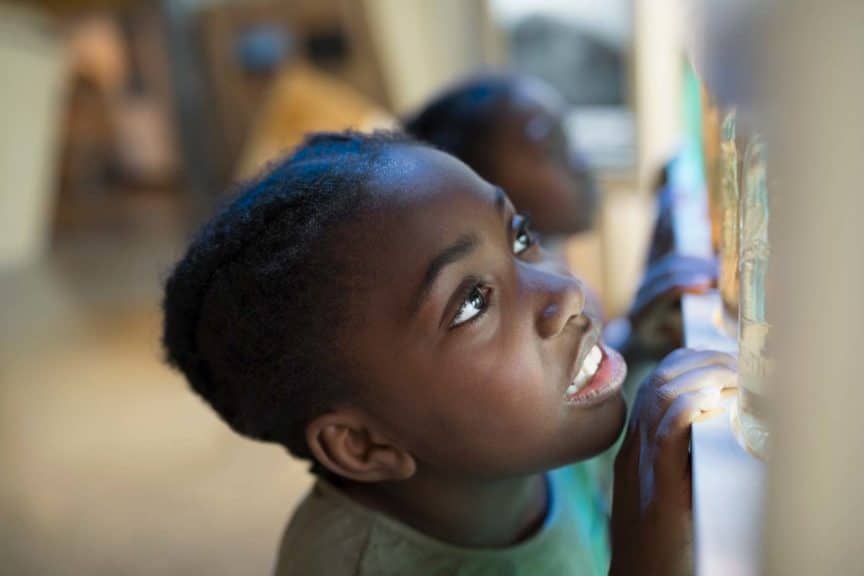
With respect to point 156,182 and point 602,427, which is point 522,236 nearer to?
point 602,427

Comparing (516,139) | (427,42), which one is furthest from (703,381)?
(427,42)

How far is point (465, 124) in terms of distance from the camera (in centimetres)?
132

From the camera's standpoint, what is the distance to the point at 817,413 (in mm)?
267

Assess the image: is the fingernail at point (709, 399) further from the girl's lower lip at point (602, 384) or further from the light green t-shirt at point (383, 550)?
the light green t-shirt at point (383, 550)

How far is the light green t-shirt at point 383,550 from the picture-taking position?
A: 65 centimetres

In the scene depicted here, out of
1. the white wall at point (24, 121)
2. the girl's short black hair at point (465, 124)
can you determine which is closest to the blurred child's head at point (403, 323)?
the girl's short black hair at point (465, 124)

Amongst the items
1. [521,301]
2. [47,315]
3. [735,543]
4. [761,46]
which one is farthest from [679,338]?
[47,315]

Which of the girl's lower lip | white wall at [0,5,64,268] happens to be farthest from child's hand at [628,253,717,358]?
white wall at [0,5,64,268]

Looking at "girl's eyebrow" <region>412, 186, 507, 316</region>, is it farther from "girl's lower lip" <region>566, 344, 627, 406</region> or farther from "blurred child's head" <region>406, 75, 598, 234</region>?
"blurred child's head" <region>406, 75, 598, 234</region>

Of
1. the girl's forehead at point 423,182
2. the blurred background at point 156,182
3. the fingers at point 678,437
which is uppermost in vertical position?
the girl's forehead at point 423,182

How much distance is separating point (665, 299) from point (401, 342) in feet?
0.88

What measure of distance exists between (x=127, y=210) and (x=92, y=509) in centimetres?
259

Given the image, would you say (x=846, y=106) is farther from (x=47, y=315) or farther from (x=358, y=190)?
(x=47, y=315)

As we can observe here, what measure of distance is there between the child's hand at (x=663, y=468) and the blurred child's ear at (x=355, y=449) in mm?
158
